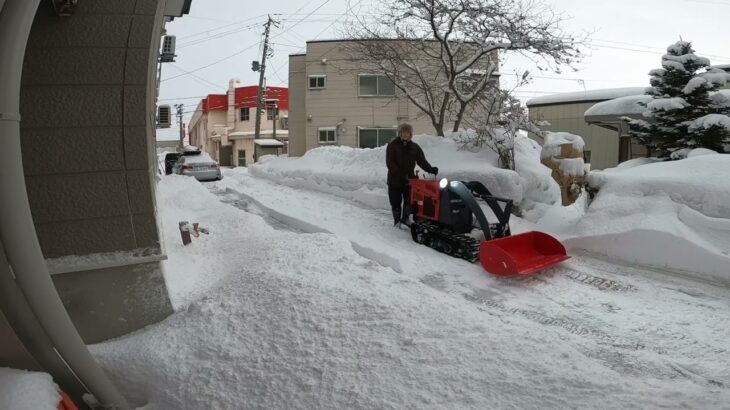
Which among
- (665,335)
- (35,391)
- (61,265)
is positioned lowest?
(665,335)

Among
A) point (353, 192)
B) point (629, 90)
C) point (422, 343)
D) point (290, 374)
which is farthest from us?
point (629, 90)

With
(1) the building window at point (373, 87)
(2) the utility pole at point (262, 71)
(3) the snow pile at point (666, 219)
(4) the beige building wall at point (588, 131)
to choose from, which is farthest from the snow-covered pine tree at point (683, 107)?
(2) the utility pole at point (262, 71)

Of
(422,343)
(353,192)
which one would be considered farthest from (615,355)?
(353,192)

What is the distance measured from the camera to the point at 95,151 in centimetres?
365

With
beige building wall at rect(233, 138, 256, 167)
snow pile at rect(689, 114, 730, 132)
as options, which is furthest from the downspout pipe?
beige building wall at rect(233, 138, 256, 167)

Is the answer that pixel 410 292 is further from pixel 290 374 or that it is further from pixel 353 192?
pixel 353 192

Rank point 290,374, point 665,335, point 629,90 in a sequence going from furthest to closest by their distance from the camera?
point 629,90 < point 665,335 < point 290,374

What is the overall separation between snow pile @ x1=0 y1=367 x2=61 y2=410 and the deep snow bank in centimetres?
742

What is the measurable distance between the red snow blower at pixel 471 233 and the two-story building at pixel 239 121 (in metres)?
34.6

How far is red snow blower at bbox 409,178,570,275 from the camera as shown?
532 centimetres

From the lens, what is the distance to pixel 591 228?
6680mm

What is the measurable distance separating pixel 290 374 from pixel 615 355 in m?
2.30

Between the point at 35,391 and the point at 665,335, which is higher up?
the point at 35,391

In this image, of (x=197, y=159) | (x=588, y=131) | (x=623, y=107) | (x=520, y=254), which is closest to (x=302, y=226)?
(x=520, y=254)
